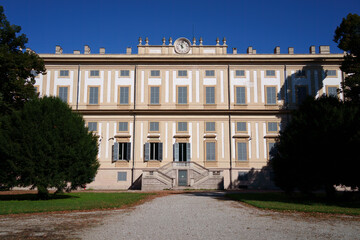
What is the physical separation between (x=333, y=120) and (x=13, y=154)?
1917 cm

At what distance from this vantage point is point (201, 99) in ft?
112

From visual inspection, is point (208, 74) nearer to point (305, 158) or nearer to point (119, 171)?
point (119, 171)

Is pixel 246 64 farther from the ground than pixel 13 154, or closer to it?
farther from the ground

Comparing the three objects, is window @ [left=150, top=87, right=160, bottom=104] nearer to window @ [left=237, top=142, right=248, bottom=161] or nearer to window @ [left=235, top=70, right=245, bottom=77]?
window @ [left=235, top=70, right=245, bottom=77]

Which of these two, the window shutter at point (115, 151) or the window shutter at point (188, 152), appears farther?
the window shutter at point (115, 151)

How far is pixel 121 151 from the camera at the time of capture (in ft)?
108

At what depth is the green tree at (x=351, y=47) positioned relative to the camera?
25.2 meters

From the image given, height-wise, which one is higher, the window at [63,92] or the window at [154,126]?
the window at [63,92]

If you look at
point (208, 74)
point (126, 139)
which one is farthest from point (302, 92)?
point (126, 139)

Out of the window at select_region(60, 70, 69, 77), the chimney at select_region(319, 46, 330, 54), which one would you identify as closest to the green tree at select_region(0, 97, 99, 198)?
the window at select_region(60, 70, 69, 77)

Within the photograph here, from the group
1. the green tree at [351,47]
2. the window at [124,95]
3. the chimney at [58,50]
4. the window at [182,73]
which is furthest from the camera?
the chimney at [58,50]

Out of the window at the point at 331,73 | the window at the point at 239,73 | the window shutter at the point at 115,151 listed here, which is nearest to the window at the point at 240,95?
the window at the point at 239,73

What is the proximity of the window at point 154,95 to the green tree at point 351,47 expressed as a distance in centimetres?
1799

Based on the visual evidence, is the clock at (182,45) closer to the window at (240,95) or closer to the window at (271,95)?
the window at (240,95)
